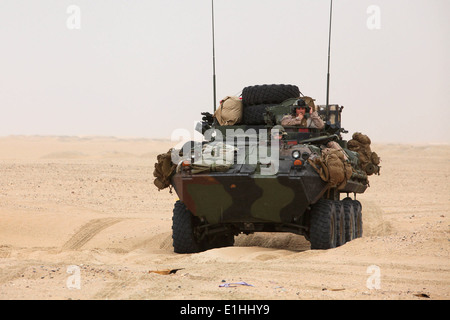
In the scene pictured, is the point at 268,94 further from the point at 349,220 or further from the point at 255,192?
the point at 255,192

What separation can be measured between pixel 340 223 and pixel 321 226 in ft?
3.24

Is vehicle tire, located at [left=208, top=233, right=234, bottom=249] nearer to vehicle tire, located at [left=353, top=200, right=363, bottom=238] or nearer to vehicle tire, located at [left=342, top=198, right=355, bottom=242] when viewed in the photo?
vehicle tire, located at [left=342, top=198, right=355, bottom=242]

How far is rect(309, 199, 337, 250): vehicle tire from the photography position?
428 inches

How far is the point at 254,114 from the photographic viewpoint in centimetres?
1284

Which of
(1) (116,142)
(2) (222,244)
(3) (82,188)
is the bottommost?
(1) (116,142)

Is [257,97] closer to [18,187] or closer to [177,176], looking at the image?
[177,176]

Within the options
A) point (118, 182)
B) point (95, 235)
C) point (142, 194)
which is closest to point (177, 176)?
point (95, 235)

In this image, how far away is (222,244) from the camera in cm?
1267

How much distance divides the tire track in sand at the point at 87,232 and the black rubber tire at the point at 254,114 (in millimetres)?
3423

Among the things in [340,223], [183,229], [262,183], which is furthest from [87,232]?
[262,183]

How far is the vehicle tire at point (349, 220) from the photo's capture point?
12539 millimetres

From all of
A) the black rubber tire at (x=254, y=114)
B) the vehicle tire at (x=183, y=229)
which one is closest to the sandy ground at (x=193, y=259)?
the vehicle tire at (x=183, y=229)

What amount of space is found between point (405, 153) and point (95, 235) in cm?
4151

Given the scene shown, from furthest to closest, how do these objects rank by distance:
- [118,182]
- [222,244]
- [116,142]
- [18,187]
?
[116,142]
[118,182]
[18,187]
[222,244]
